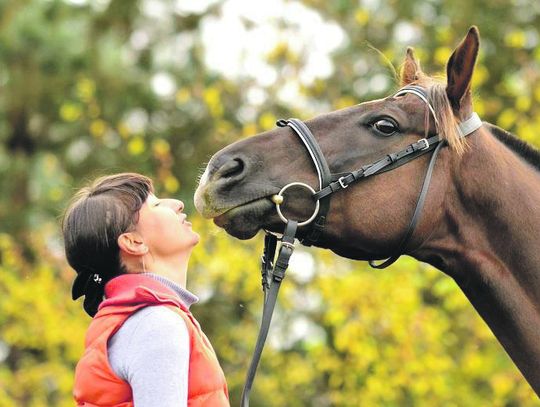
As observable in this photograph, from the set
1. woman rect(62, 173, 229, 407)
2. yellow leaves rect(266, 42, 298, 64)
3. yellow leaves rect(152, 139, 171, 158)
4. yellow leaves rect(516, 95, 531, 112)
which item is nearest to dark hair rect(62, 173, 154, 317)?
woman rect(62, 173, 229, 407)

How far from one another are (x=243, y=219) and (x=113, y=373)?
2.62 ft

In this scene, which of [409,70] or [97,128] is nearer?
[409,70]

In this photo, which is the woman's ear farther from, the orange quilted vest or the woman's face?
the orange quilted vest

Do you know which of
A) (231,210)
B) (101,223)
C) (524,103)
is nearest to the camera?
(101,223)

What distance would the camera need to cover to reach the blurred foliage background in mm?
10352

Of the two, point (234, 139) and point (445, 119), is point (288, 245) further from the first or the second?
point (234, 139)

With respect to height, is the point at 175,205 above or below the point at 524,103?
above

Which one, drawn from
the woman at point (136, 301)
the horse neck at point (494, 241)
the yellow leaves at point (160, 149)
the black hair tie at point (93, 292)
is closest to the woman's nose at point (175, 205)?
the woman at point (136, 301)

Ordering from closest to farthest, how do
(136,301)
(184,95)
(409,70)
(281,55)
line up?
(136,301) → (409,70) → (184,95) → (281,55)

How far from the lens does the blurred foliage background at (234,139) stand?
10.4m

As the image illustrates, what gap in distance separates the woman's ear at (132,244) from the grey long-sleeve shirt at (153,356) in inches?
10.6

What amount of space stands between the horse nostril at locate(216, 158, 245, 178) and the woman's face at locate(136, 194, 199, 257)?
26cm

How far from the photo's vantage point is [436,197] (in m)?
3.55

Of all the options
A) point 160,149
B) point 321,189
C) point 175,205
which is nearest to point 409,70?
point 321,189
